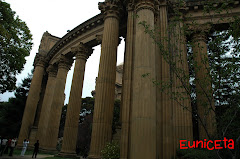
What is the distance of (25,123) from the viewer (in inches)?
1469

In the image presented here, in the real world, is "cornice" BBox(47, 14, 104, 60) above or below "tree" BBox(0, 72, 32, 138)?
above

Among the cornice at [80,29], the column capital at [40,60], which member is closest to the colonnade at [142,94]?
the cornice at [80,29]

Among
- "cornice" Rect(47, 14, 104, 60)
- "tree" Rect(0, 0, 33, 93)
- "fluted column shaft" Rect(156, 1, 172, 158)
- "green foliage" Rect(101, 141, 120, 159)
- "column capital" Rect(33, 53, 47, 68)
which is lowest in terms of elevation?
"green foliage" Rect(101, 141, 120, 159)

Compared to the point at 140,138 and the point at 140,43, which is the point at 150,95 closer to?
the point at 140,138

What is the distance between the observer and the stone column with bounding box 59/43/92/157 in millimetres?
26303

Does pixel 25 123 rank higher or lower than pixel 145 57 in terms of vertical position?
lower

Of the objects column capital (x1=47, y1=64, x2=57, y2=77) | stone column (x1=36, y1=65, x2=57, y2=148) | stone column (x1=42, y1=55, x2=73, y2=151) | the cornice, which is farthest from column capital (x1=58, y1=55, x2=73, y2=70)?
stone column (x1=36, y1=65, x2=57, y2=148)

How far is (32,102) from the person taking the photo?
39.1 metres

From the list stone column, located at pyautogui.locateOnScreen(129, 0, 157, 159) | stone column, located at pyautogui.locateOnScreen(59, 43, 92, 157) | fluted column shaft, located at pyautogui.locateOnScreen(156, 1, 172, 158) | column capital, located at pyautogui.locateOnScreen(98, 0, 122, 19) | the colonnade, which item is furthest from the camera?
stone column, located at pyautogui.locateOnScreen(59, 43, 92, 157)

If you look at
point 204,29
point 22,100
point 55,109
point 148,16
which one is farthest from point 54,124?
point 204,29

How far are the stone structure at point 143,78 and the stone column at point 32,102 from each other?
6.16 meters

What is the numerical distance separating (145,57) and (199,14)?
15.1 m

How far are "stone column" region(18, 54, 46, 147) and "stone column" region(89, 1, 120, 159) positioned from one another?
24845 millimetres

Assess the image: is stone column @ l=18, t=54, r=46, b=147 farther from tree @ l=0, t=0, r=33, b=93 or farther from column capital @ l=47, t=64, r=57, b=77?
tree @ l=0, t=0, r=33, b=93
